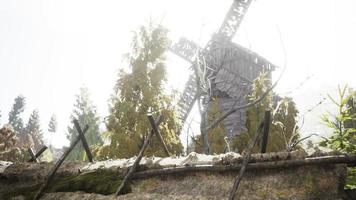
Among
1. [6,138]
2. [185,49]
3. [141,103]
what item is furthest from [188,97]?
[6,138]

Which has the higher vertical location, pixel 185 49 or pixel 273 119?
pixel 185 49

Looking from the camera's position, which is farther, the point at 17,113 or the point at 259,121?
the point at 17,113

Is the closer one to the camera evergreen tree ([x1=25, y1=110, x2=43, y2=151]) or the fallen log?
the fallen log

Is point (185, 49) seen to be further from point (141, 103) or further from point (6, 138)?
point (6, 138)

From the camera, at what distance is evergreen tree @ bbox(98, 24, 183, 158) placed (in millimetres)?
12469

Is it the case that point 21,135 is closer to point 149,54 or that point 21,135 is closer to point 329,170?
point 149,54

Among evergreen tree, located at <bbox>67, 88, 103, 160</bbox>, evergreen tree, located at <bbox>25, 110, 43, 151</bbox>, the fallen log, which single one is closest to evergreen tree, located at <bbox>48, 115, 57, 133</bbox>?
evergreen tree, located at <bbox>25, 110, 43, 151</bbox>

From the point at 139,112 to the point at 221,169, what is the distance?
8.97m

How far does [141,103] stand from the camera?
13359 millimetres

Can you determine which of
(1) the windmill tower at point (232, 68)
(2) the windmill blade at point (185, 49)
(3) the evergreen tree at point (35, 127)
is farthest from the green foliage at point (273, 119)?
(3) the evergreen tree at point (35, 127)

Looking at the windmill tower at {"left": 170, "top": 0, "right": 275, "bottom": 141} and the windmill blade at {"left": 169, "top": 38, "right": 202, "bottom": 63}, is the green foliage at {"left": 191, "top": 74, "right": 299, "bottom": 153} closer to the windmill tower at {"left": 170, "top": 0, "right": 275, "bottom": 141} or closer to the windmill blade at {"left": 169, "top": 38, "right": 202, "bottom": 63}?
the windmill tower at {"left": 170, "top": 0, "right": 275, "bottom": 141}

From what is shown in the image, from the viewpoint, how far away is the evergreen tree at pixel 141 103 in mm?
12469

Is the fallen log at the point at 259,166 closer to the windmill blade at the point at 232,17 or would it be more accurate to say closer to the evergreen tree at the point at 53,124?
the windmill blade at the point at 232,17

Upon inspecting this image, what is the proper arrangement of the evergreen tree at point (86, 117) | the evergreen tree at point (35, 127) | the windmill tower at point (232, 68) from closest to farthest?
the windmill tower at point (232, 68)
the evergreen tree at point (86, 117)
the evergreen tree at point (35, 127)
